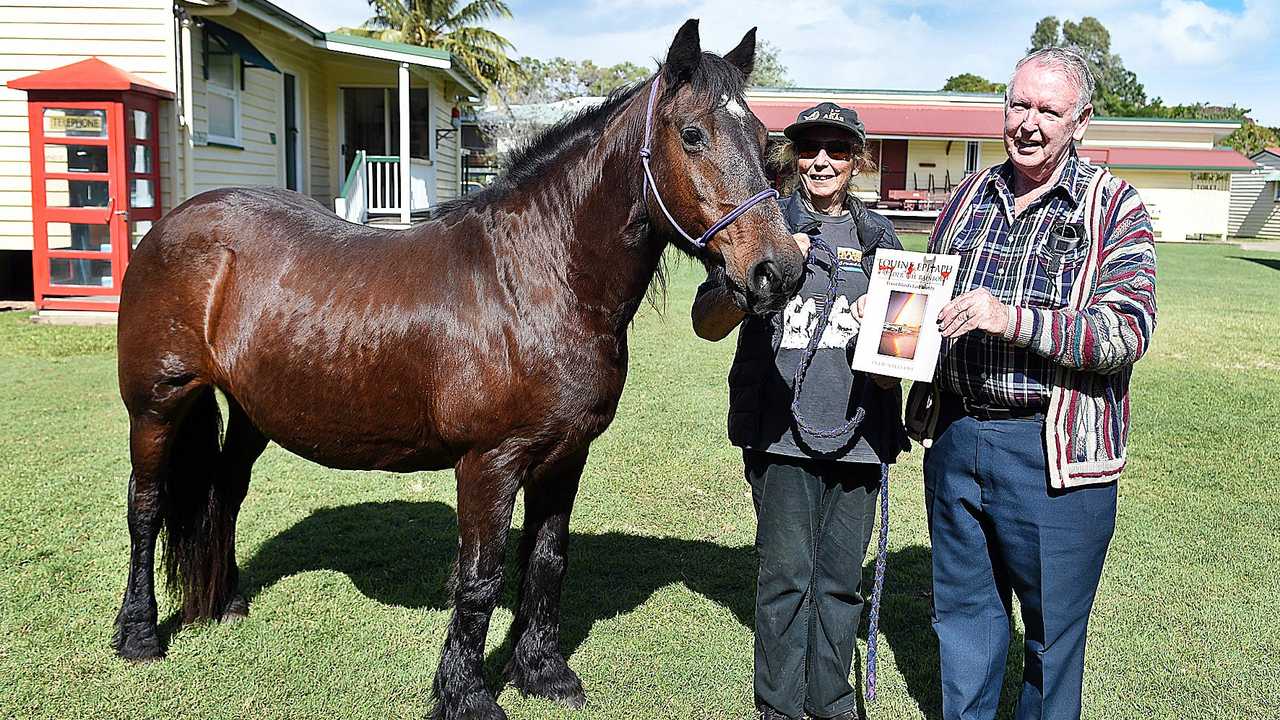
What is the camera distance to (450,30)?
1428 inches

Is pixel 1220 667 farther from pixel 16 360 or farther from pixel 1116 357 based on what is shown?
pixel 16 360

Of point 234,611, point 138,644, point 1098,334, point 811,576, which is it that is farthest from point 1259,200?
point 138,644

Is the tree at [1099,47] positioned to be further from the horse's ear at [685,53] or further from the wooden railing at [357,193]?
the horse's ear at [685,53]

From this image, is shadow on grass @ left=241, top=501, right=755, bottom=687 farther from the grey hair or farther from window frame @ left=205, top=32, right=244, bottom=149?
window frame @ left=205, top=32, right=244, bottom=149

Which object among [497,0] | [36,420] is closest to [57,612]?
[36,420]

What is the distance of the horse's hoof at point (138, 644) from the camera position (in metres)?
3.75

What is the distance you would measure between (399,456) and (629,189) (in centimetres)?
135

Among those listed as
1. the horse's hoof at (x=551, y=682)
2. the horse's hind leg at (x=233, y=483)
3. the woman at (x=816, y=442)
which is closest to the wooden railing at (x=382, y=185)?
the horse's hind leg at (x=233, y=483)

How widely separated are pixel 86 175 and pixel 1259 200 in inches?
1915

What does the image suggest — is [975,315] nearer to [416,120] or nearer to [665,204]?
[665,204]

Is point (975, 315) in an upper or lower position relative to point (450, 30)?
lower

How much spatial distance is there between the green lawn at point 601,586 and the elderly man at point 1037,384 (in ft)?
2.99

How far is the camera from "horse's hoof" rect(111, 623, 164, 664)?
12.3 ft

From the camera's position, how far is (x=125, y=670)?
12.0ft
